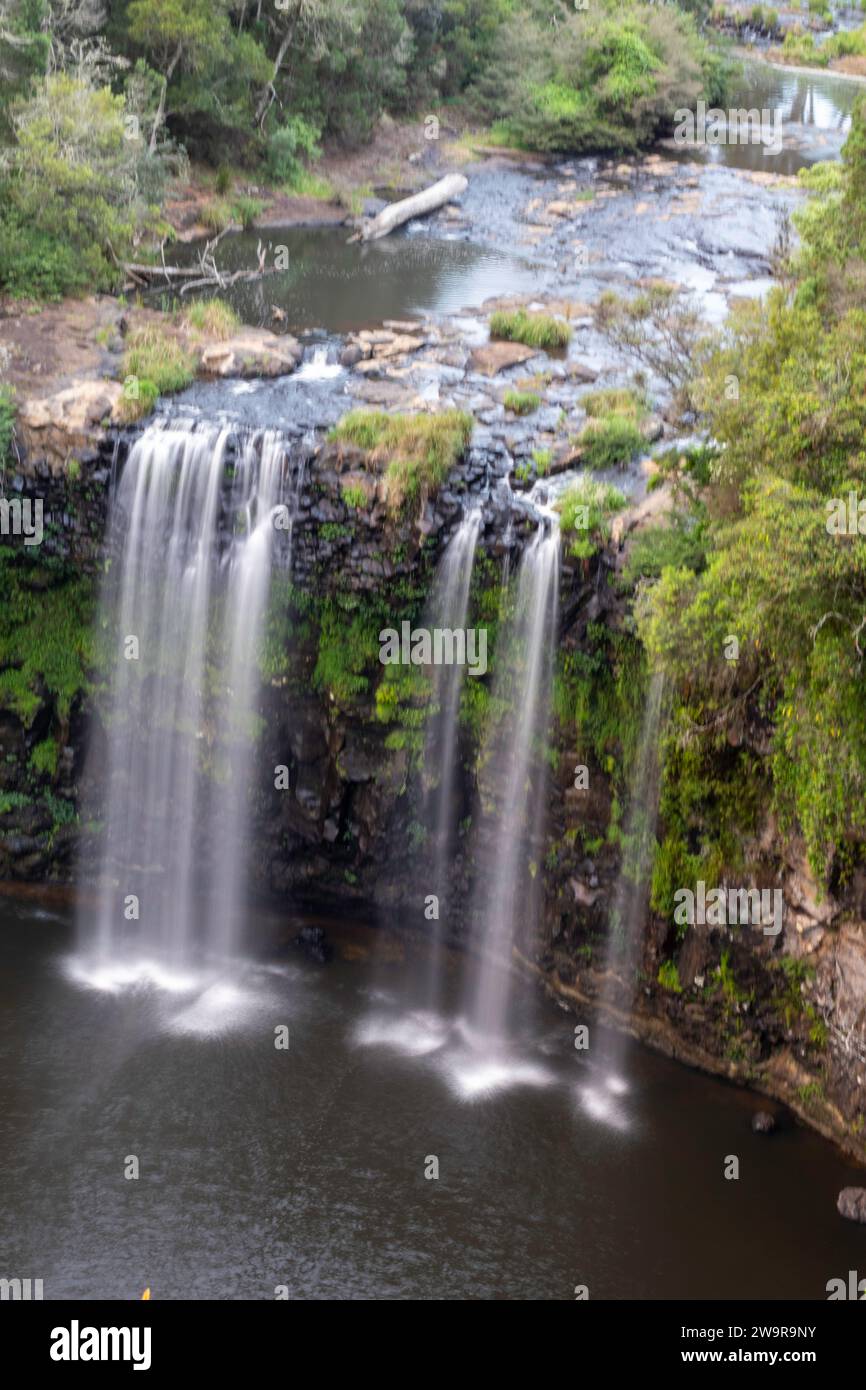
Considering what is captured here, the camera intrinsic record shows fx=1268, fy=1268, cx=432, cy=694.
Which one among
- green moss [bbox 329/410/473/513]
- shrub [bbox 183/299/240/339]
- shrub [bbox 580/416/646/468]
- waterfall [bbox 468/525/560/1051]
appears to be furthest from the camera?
shrub [bbox 183/299/240/339]

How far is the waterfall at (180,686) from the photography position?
23.6 metres

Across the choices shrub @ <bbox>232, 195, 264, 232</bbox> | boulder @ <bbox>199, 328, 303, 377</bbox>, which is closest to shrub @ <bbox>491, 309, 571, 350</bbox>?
boulder @ <bbox>199, 328, 303, 377</bbox>

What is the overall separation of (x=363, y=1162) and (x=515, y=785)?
6.98 meters

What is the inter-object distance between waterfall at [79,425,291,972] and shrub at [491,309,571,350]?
9.33 m

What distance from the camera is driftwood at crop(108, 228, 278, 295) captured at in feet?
→ 111

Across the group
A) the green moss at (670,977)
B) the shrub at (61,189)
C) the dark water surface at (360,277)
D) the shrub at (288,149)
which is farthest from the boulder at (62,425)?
the shrub at (288,149)

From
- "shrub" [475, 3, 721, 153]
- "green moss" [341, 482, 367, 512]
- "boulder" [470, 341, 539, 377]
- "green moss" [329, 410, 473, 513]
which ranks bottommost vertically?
"green moss" [341, 482, 367, 512]

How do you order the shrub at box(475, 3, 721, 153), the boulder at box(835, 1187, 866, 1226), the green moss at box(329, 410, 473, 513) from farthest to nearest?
1. the shrub at box(475, 3, 721, 153)
2. the green moss at box(329, 410, 473, 513)
3. the boulder at box(835, 1187, 866, 1226)

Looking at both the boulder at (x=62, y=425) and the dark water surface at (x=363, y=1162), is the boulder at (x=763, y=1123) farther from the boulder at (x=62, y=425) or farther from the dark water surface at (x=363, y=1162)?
the boulder at (x=62, y=425)

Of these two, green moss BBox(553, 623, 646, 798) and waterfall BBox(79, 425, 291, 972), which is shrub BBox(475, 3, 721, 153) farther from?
green moss BBox(553, 623, 646, 798)

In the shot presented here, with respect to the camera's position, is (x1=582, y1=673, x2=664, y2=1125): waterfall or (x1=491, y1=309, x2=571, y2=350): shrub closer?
(x1=582, y1=673, x2=664, y2=1125): waterfall

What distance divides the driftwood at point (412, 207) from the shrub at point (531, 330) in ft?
40.3

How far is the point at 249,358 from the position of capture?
1120 inches

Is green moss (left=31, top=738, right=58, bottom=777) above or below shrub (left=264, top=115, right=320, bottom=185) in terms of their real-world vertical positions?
below
